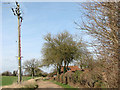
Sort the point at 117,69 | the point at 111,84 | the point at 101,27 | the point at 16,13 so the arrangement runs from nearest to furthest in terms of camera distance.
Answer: the point at 117,69, the point at 111,84, the point at 101,27, the point at 16,13

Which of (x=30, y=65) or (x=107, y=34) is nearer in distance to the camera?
(x=107, y=34)

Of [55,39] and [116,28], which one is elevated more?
[55,39]

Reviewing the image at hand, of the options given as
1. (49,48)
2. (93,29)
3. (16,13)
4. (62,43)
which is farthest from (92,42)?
(49,48)

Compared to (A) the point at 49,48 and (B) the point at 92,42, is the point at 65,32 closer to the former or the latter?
(A) the point at 49,48

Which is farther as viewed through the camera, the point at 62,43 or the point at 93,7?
the point at 62,43

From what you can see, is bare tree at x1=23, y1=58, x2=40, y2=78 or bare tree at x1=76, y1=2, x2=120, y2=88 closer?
bare tree at x1=76, y1=2, x2=120, y2=88

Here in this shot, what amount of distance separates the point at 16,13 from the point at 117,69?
11.4 m

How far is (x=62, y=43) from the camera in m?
27.1

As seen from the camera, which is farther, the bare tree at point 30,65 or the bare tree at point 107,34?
the bare tree at point 30,65

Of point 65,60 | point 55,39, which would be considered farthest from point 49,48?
point 65,60

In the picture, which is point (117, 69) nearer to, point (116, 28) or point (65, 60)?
point (116, 28)

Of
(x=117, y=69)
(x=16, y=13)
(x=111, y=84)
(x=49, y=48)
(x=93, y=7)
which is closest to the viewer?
(x=117, y=69)

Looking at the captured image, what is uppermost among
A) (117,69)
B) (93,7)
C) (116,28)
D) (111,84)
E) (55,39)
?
(55,39)

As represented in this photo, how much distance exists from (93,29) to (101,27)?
0.87 feet
